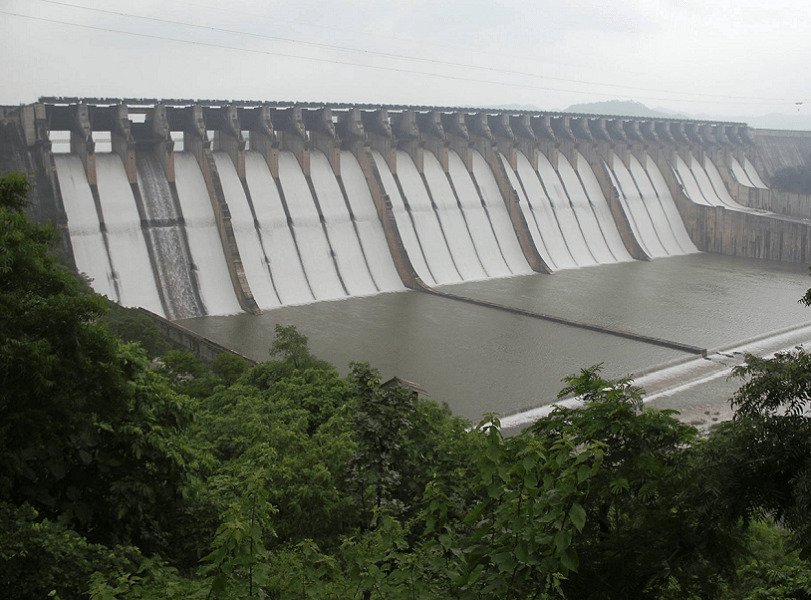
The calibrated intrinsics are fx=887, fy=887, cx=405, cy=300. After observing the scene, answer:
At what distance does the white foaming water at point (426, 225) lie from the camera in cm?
2869

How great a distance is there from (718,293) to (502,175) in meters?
9.61

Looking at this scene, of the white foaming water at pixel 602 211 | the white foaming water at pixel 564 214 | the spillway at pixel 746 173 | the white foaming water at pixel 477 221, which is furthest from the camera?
the spillway at pixel 746 173

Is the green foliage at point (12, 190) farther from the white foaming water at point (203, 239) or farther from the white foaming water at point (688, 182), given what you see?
the white foaming water at point (688, 182)

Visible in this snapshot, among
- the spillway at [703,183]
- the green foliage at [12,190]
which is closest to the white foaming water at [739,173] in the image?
the spillway at [703,183]

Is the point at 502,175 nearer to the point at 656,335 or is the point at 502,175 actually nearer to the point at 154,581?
the point at 656,335

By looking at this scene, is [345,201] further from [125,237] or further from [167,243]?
[125,237]

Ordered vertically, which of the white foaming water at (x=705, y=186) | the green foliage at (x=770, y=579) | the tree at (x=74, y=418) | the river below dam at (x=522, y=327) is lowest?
the green foliage at (x=770, y=579)

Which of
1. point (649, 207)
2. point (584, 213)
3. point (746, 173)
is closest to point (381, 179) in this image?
point (584, 213)

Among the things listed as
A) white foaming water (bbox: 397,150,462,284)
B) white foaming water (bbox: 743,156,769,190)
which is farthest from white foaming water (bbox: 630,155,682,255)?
white foaming water (bbox: 397,150,462,284)

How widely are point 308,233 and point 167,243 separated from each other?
454 centimetres

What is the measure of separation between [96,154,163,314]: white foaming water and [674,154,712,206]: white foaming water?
25745mm

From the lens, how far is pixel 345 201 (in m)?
29.1

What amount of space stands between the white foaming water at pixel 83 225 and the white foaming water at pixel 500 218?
13.5 m

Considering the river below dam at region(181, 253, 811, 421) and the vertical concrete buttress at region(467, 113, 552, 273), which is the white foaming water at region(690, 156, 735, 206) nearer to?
the river below dam at region(181, 253, 811, 421)
